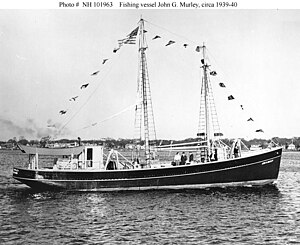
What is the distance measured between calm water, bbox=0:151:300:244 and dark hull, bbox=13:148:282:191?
2.89 ft

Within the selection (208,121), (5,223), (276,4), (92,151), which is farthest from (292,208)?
(5,223)

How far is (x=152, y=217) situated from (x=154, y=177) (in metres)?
9.44

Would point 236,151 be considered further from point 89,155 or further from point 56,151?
point 56,151

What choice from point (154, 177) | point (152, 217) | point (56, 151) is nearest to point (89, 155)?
point (56, 151)

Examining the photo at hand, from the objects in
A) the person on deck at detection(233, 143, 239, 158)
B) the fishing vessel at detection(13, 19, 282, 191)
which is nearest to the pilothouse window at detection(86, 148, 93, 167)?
the fishing vessel at detection(13, 19, 282, 191)

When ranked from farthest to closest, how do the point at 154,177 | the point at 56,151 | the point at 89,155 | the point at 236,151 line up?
the point at 236,151
the point at 89,155
the point at 56,151
the point at 154,177

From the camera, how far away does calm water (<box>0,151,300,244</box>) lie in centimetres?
1984

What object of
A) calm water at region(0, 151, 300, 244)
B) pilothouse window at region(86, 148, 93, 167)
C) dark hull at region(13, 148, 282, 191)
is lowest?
calm water at region(0, 151, 300, 244)

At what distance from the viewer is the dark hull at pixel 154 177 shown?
33094 mm

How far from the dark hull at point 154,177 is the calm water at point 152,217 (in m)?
0.88

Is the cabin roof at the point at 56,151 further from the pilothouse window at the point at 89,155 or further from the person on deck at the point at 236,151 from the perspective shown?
the person on deck at the point at 236,151

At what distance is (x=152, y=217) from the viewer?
24000 millimetres

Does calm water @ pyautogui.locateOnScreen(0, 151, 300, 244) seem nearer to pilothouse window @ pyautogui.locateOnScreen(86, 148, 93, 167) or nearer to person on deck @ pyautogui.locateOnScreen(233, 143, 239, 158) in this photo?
person on deck @ pyautogui.locateOnScreen(233, 143, 239, 158)

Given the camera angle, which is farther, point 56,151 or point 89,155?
point 89,155
